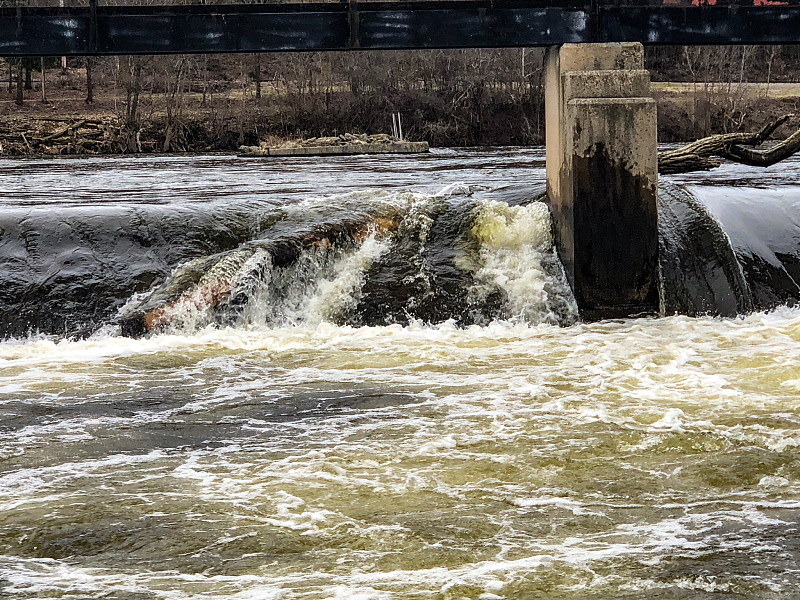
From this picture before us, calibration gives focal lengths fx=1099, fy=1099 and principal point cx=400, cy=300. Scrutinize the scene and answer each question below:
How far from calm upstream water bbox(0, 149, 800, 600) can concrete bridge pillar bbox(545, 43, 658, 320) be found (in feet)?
1.80

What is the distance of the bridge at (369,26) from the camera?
1523 centimetres

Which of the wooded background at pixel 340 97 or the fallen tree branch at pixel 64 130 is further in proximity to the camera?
the wooded background at pixel 340 97

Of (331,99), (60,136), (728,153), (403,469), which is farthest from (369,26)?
(331,99)

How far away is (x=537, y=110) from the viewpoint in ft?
150

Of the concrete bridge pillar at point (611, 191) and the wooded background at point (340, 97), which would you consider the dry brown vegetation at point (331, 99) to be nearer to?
the wooded background at point (340, 97)

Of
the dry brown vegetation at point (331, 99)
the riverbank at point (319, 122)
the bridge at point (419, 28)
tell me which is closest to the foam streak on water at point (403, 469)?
the bridge at point (419, 28)

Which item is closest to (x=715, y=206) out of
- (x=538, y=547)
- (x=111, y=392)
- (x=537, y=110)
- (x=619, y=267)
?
(x=619, y=267)

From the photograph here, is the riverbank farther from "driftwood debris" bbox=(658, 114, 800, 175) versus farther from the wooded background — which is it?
"driftwood debris" bbox=(658, 114, 800, 175)

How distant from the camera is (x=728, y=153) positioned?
51.6 feet

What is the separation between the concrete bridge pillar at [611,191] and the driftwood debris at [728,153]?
3.03m

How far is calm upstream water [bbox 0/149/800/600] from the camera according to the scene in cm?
557

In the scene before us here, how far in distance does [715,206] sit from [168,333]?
7.55 m

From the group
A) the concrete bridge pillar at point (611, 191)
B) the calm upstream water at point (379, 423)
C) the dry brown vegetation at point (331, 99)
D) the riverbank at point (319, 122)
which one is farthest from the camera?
the dry brown vegetation at point (331, 99)

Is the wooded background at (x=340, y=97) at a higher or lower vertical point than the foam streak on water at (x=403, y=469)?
higher
